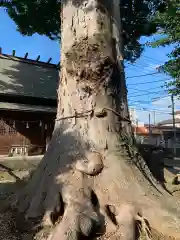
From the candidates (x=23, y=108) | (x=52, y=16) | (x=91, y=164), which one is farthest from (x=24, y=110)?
(x=91, y=164)

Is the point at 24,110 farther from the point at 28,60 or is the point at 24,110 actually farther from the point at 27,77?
the point at 28,60

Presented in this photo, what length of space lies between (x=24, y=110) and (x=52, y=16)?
4.94m

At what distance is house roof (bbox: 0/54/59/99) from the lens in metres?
18.5

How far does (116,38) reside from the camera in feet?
20.0

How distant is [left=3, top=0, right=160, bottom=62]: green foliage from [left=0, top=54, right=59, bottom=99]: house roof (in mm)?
4061

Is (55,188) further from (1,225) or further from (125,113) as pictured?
(125,113)

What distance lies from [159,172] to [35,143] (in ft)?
35.3

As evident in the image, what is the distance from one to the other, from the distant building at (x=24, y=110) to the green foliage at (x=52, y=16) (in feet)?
12.7

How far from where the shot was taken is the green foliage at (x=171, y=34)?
1147 centimetres

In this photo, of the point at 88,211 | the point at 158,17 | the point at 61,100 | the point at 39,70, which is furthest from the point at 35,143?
the point at 88,211

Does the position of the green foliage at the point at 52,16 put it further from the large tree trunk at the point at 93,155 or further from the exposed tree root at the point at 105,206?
the exposed tree root at the point at 105,206

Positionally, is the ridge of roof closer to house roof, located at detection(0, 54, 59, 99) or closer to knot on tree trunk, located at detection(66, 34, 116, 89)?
house roof, located at detection(0, 54, 59, 99)

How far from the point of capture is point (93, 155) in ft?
17.2

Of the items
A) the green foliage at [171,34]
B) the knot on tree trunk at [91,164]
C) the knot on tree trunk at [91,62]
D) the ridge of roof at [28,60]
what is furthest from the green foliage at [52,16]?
the knot on tree trunk at [91,164]
